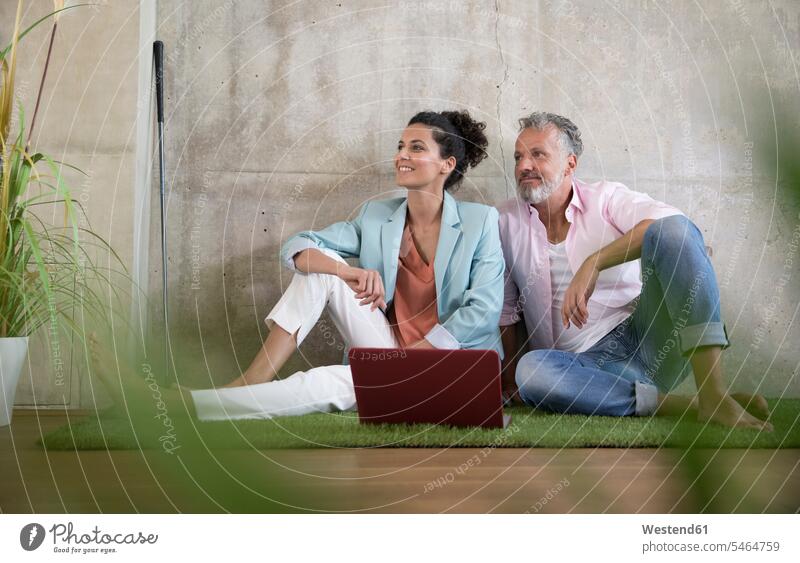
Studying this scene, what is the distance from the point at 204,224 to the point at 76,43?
41cm

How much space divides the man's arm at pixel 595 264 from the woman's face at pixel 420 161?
1.25ft

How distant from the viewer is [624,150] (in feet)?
5.37

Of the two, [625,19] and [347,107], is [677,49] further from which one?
[347,107]

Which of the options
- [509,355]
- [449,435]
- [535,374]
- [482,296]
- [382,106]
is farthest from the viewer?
[382,106]

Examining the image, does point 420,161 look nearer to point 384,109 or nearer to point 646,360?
point 384,109

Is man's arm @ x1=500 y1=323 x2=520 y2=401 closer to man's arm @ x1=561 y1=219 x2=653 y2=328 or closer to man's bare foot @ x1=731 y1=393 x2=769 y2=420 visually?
man's arm @ x1=561 y1=219 x2=653 y2=328

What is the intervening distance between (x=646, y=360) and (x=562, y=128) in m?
0.49

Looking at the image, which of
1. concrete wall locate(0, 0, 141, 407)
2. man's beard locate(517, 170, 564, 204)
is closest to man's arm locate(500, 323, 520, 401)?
man's beard locate(517, 170, 564, 204)

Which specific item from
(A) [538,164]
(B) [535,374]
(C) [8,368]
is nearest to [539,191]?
(A) [538,164]

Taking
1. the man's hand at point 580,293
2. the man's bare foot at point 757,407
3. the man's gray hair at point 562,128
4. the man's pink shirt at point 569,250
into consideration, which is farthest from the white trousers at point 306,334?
the man's bare foot at point 757,407

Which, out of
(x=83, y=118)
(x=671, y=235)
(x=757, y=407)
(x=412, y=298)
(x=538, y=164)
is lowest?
(x=757, y=407)

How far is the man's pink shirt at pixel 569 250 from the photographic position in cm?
147

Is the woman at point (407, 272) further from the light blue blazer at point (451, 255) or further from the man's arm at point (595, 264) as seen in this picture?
the man's arm at point (595, 264)

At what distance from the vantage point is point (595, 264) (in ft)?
4.11
